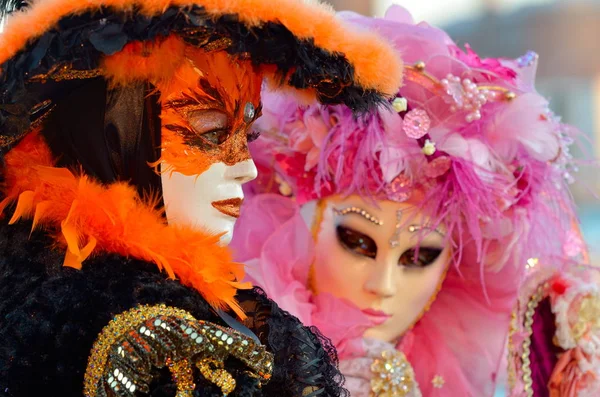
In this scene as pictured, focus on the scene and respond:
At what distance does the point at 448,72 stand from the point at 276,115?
1.49ft

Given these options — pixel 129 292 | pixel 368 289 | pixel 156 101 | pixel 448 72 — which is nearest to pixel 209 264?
pixel 129 292

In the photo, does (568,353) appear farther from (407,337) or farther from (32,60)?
(32,60)

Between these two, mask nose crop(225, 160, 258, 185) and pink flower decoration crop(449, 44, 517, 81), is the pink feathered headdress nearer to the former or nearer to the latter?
pink flower decoration crop(449, 44, 517, 81)

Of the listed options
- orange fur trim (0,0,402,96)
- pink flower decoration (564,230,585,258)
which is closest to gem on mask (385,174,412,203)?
pink flower decoration (564,230,585,258)

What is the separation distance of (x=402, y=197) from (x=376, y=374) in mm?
441

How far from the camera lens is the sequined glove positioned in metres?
1.86

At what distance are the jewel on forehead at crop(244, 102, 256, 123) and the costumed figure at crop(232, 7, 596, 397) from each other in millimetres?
557

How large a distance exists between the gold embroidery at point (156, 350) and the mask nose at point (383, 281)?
0.81m

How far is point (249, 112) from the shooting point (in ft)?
4.16

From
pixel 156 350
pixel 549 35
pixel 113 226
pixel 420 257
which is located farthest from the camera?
pixel 549 35

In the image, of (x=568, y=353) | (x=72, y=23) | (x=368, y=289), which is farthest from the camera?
(x=568, y=353)

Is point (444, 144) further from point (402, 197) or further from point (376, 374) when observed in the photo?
point (376, 374)

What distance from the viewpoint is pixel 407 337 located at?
2.13 m

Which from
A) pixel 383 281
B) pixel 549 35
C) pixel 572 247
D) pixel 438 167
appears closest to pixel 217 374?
pixel 383 281
